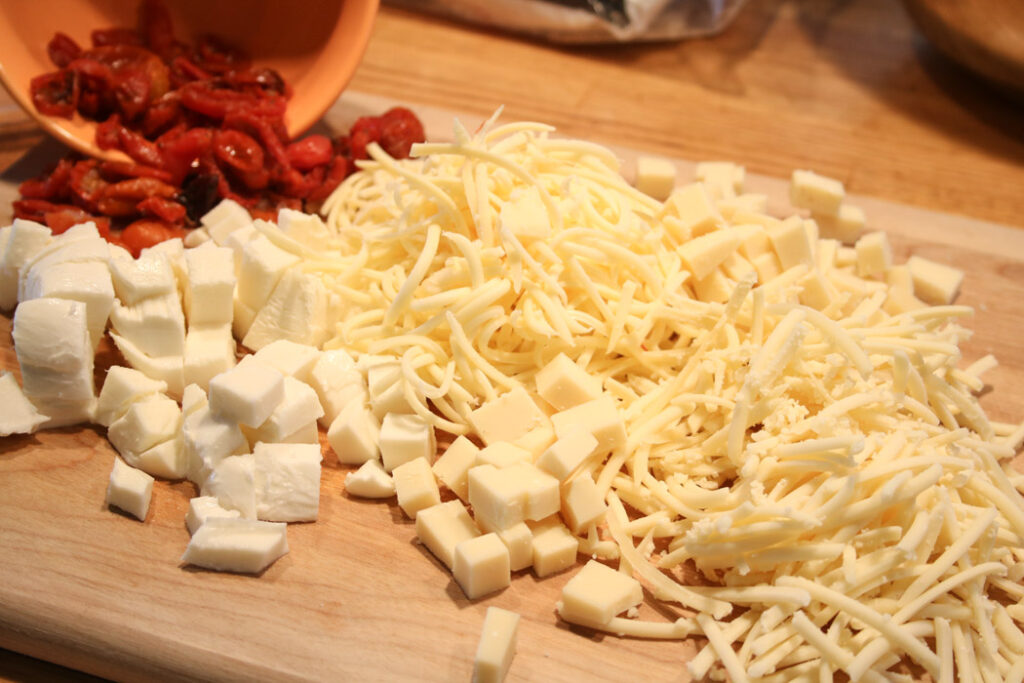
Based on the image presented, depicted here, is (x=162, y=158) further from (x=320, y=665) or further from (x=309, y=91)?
(x=320, y=665)

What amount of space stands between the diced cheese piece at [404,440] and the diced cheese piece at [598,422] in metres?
0.30

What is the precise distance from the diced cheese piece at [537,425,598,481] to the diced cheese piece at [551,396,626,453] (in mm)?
31

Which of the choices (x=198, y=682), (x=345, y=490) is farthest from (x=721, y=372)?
(x=198, y=682)

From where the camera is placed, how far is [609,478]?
76.2 inches

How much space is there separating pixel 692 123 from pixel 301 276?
6.81 feet

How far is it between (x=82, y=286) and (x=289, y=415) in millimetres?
577

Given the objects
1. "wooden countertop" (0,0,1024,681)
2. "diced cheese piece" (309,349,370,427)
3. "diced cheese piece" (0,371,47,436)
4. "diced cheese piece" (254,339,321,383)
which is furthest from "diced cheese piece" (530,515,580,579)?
"wooden countertop" (0,0,1024,681)

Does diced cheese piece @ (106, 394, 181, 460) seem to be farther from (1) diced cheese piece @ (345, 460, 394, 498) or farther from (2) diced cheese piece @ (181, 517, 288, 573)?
(1) diced cheese piece @ (345, 460, 394, 498)

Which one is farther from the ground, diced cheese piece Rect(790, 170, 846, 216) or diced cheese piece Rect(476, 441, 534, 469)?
diced cheese piece Rect(790, 170, 846, 216)

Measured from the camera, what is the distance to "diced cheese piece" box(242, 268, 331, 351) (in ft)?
7.09

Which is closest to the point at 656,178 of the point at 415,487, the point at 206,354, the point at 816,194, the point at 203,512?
the point at 816,194

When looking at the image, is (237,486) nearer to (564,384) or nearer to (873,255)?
(564,384)

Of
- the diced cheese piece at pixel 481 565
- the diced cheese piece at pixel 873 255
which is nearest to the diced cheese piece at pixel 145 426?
the diced cheese piece at pixel 481 565

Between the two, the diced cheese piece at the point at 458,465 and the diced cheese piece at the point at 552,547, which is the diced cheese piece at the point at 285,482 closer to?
the diced cheese piece at the point at 458,465
